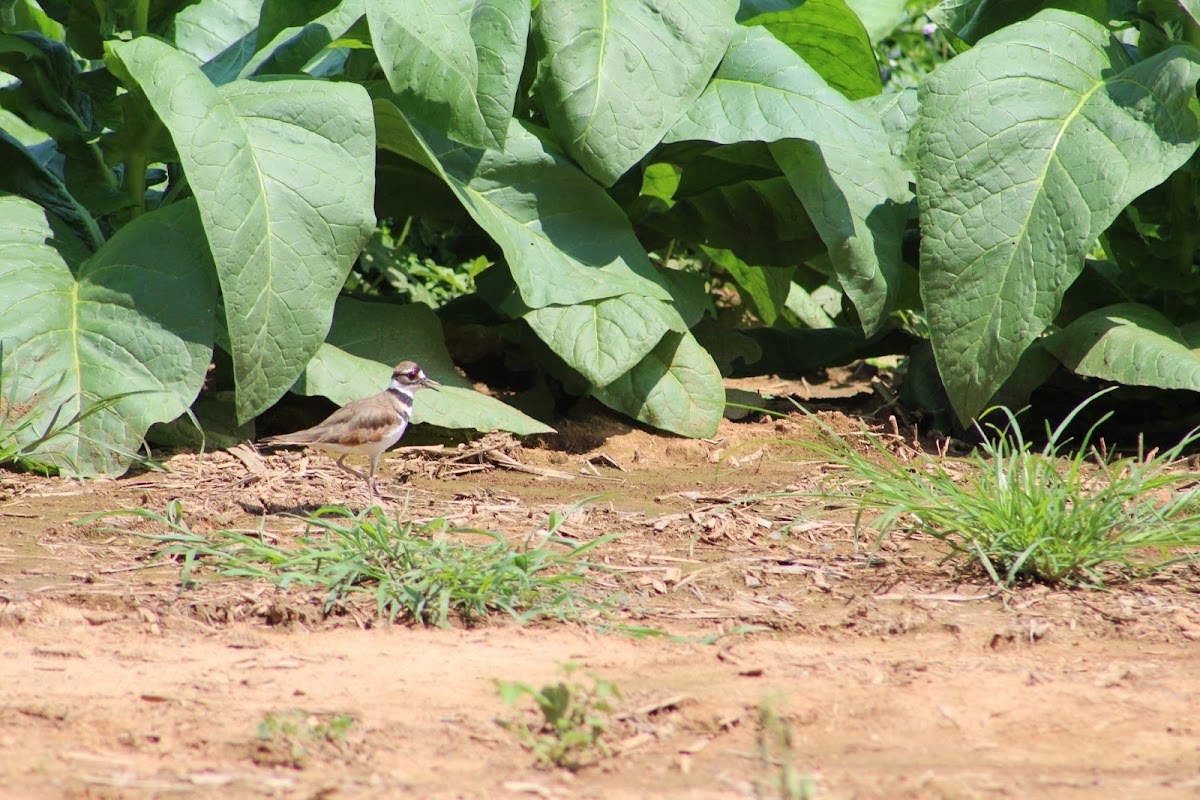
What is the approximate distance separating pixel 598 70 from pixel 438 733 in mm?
2598

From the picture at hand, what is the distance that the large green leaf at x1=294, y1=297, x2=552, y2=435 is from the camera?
4195 mm

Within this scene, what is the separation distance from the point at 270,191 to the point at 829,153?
183 centimetres

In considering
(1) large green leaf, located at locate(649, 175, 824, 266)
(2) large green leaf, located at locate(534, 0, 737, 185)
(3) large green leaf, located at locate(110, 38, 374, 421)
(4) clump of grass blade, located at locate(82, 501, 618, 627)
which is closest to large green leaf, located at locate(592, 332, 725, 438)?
(1) large green leaf, located at locate(649, 175, 824, 266)

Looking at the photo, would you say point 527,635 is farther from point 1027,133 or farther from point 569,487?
point 1027,133

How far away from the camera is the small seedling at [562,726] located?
205cm

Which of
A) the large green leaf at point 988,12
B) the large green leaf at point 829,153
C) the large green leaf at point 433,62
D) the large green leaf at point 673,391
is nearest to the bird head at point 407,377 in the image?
the large green leaf at point 673,391

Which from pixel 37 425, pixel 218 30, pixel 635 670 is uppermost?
pixel 218 30

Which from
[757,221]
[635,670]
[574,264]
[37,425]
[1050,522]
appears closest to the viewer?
[635,670]

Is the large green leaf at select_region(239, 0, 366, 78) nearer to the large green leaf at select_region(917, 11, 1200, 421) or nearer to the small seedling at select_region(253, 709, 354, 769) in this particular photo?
the large green leaf at select_region(917, 11, 1200, 421)

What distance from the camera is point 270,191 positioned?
3756 millimetres

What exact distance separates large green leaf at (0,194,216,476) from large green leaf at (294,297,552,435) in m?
0.46

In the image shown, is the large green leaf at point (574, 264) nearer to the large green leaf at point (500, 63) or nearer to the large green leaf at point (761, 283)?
the large green leaf at point (500, 63)

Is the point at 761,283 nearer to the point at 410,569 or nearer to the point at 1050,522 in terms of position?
the point at 1050,522

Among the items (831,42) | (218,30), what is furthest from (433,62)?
(831,42)
